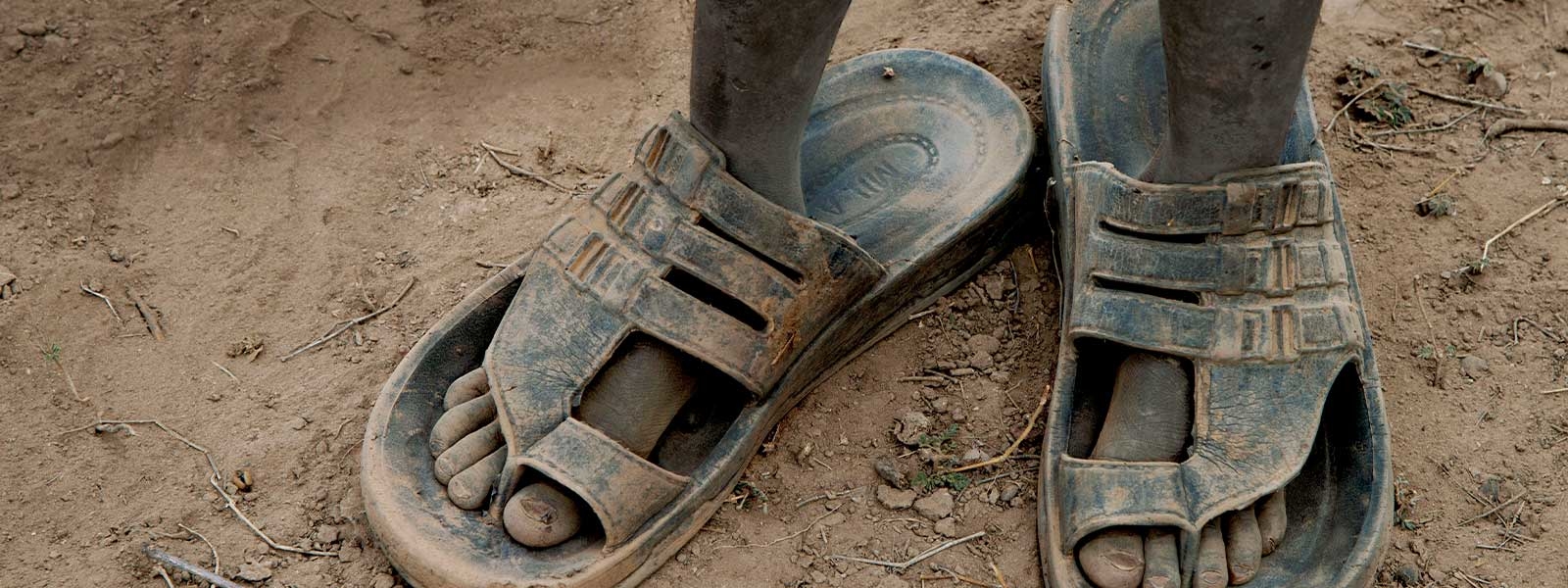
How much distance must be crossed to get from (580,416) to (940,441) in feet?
1.97

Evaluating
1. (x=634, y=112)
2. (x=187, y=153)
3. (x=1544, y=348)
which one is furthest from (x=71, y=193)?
(x=1544, y=348)

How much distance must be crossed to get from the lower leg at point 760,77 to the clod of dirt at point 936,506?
521 mm

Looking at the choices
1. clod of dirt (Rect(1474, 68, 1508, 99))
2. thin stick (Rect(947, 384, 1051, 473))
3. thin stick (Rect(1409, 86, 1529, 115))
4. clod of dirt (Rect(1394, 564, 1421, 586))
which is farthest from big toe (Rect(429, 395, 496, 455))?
clod of dirt (Rect(1474, 68, 1508, 99))

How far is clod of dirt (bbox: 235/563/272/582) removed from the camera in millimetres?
1852

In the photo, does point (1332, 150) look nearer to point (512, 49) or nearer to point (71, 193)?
point (512, 49)

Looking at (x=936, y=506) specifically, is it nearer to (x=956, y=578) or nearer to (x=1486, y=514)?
(x=956, y=578)

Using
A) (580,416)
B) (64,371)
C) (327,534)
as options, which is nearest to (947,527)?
(580,416)

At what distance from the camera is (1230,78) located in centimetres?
171

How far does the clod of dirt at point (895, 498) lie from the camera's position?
1987 millimetres

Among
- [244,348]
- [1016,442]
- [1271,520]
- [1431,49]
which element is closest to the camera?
[1271,520]

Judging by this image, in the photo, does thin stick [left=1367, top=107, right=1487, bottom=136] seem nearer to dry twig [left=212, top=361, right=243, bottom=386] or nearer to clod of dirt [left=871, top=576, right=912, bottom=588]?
clod of dirt [left=871, top=576, right=912, bottom=588]

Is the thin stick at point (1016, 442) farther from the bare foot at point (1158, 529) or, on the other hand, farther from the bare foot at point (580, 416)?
the bare foot at point (580, 416)

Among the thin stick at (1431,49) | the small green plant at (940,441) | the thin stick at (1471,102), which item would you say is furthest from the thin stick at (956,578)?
the thin stick at (1431,49)

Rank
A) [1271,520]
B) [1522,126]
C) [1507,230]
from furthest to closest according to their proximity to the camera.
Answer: [1522,126] < [1507,230] < [1271,520]
